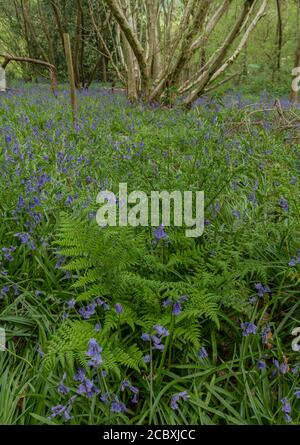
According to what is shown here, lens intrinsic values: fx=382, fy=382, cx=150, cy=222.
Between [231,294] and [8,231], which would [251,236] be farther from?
[8,231]

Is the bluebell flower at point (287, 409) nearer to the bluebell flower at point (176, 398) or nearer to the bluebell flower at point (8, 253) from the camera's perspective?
the bluebell flower at point (176, 398)

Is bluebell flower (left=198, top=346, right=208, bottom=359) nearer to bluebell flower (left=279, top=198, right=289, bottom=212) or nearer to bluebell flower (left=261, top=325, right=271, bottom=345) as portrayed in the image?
bluebell flower (left=261, top=325, right=271, bottom=345)

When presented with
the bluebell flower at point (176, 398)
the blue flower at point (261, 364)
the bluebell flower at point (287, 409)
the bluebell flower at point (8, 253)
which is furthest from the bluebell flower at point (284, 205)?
the bluebell flower at point (8, 253)

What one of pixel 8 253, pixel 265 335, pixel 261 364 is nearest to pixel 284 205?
pixel 265 335

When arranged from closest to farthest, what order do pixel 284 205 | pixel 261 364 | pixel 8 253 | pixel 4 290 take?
pixel 261 364, pixel 4 290, pixel 8 253, pixel 284 205

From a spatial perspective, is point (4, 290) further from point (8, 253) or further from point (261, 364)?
point (261, 364)

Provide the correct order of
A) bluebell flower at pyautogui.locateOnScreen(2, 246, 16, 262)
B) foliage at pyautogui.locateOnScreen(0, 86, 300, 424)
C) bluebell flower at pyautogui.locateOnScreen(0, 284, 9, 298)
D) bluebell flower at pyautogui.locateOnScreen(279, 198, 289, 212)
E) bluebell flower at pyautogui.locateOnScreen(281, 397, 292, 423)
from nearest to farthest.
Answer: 1. bluebell flower at pyautogui.locateOnScreen(281, 397, 292, 423)
2. foliage at pyautogui.locateOnScreen(0, 86, 300, 424)
3. bluebell flower at pyautogui.locateOnScreen(0, 284, 9, 298)
4. bluebell flower at pyautogui.locateOnScreen(2, 246, 16, 262)
5. bluebell flower at pyautogui.locateOnScreen(279, 198, 289, 212)

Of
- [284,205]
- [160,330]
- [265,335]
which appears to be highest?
[284,205]

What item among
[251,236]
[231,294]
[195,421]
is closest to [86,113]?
[251,236]

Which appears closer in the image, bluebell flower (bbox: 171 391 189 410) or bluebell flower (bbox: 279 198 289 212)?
bluebell flower (bbox: 171 391 189 410)

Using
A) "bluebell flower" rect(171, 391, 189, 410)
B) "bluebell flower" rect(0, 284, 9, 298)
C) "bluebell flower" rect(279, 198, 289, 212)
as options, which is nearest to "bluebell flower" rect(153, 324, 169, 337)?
"bluebell flower" rect(171, 391, 189, 410)

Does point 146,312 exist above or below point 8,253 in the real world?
below

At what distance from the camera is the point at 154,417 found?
1623 mm
